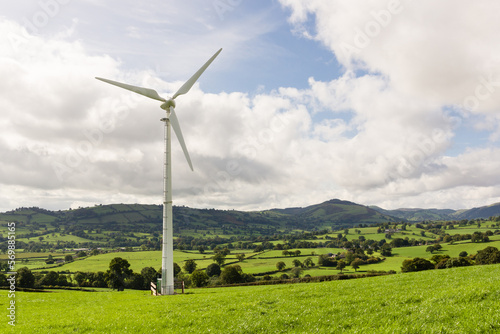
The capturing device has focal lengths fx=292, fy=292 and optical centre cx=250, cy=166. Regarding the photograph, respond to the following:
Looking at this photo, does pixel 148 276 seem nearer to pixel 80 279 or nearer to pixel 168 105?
pixel 80 279

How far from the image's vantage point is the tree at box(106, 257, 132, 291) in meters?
86.4

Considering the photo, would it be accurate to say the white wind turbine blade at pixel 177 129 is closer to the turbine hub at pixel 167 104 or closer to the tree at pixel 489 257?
the turbine hub at pixel 167 104

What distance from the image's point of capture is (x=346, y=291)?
25188mm

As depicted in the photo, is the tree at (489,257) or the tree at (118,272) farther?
the tree at (118,272)

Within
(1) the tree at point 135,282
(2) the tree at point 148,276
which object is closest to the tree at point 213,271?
(2) the tree at point 148,276

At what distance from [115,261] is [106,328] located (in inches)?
2994

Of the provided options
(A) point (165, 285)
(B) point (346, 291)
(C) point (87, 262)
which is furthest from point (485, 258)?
(C) point (87, 262)

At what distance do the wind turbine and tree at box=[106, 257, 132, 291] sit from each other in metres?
49.6

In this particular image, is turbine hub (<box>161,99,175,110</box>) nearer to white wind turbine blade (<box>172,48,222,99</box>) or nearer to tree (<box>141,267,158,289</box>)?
white wind turbine blade (<box>172,48,222,99</box>)

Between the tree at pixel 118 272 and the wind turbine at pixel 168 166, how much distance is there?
4960 cm

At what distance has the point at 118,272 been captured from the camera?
8912cm

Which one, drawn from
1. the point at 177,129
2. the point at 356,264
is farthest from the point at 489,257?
the point at 177,129

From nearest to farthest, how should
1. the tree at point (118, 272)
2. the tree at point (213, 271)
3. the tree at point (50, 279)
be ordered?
the tree at point (118, 272) → the tree at point (50, 279) → the tree at point (213, 271)

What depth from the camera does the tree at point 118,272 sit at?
86438 mm
